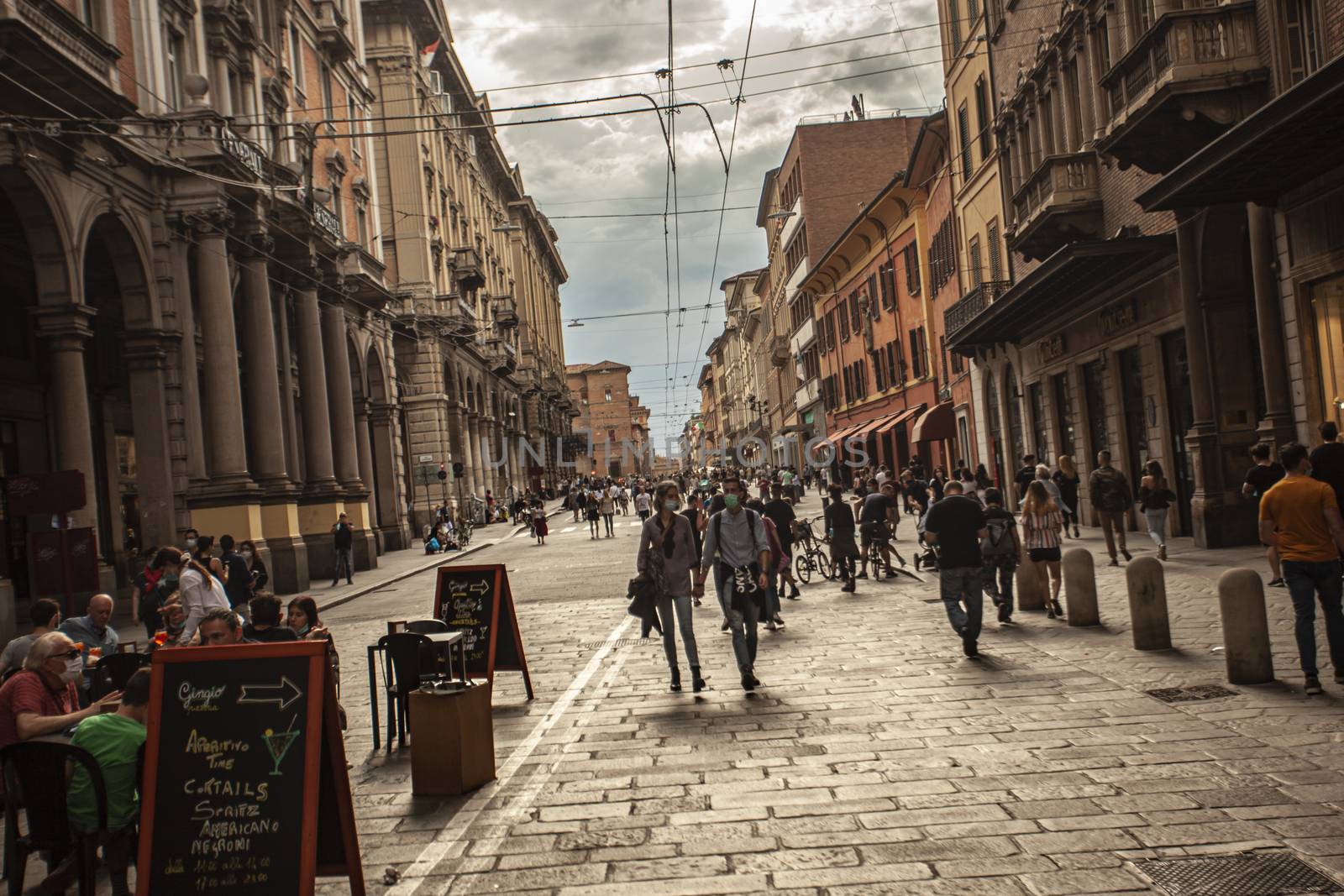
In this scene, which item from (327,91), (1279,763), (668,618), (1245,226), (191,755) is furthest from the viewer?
(327,91)

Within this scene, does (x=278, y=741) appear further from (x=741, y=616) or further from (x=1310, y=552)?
(x=1310, y=552)

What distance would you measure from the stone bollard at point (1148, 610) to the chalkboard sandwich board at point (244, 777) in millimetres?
7475

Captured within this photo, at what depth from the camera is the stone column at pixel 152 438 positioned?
23.0 meters

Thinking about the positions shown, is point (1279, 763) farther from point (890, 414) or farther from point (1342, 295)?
point (890, 414)

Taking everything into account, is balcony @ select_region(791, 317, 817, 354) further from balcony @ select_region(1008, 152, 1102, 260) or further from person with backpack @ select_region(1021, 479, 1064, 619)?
person with backpack @ select_region(1021, 479, 1064, 619)

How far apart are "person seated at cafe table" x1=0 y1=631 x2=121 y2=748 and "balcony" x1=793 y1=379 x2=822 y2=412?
59681 millimetres

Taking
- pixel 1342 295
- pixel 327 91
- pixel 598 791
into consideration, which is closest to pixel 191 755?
pixel 598 791

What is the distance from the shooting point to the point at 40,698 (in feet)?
21.5

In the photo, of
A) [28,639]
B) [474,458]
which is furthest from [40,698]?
[474,458]

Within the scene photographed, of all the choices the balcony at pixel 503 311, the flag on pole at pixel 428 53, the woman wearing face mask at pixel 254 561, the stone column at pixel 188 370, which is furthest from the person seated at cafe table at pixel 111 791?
the balcony at pixel 503 311

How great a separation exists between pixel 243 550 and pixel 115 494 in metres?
7.43

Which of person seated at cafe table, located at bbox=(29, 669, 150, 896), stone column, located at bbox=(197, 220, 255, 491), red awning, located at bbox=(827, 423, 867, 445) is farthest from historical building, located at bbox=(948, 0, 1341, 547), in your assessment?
red awning, located at bbox=(827, 423, 867, 445)

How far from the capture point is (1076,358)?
25844mm

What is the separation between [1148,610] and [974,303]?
21.9 meters
